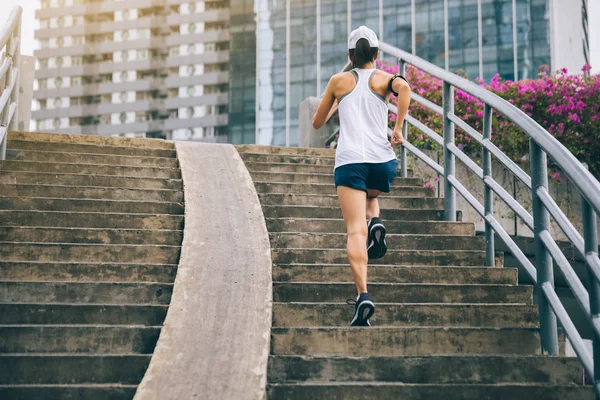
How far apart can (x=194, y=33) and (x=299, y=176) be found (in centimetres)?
6572

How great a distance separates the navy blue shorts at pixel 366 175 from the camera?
13.4ft

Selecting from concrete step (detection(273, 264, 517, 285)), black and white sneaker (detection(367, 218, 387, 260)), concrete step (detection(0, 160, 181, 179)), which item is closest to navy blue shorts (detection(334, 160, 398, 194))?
black and white sneaker (detection(367, 218, 387, 260))

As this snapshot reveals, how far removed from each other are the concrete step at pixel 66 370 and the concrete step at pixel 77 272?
998 millimetres

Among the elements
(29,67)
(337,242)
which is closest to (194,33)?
(29,67)

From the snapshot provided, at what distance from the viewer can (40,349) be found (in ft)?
12.2

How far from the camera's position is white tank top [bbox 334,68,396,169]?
13.5 feet

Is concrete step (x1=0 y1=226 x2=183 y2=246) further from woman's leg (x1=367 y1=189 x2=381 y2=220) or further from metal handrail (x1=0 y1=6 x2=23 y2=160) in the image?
woman's leg (x1=367 y1=189 x2=381 y2=220)

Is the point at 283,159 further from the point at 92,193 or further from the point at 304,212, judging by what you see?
the point at 92,193

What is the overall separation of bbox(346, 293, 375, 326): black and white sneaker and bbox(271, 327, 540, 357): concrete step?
0.08 meters

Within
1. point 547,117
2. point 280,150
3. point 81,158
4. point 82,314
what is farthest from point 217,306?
point 547,117

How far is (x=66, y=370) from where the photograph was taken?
3.48m

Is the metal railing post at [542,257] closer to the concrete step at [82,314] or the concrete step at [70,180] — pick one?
the concrete step at [82,314]

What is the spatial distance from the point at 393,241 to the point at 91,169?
2893mm

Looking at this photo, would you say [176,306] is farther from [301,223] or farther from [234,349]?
[301,223]
